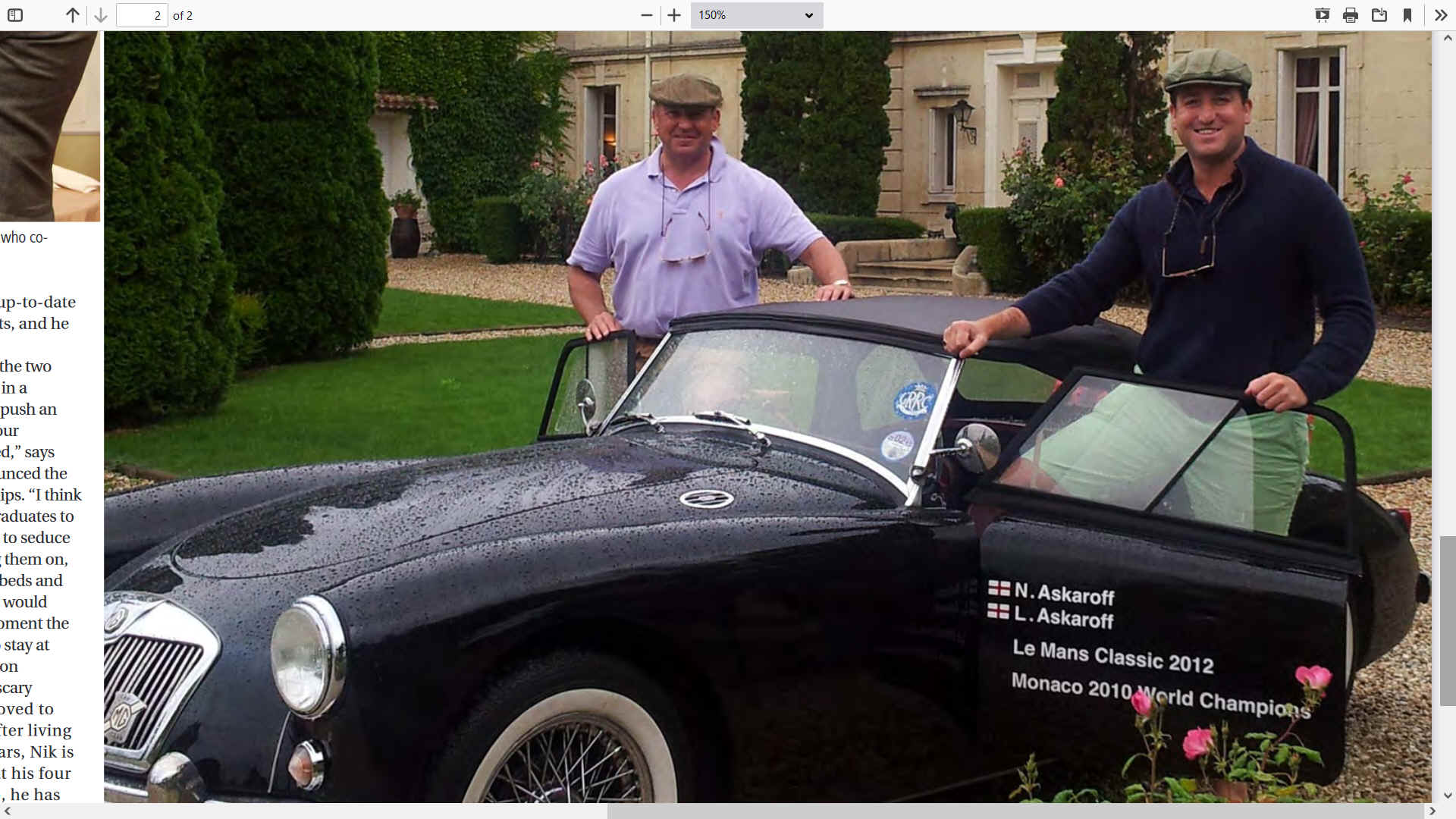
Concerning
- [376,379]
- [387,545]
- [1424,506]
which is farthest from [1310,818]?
[376,379]

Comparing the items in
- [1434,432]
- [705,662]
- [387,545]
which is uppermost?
[1434,432]

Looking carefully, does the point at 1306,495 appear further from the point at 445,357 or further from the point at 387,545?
the point at 445,357

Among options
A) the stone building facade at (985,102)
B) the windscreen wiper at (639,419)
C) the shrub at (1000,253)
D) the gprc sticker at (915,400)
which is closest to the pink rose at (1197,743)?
the gprc sticker at (915,400)

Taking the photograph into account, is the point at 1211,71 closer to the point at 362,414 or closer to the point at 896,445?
the point at 896,445

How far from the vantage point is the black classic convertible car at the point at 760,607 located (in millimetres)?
2836

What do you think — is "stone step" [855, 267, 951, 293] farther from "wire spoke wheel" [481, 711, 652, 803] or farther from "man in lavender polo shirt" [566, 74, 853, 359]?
"wire spoke wheel" [481, 711, 652, 803]

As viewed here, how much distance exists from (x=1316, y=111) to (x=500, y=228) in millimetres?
12111

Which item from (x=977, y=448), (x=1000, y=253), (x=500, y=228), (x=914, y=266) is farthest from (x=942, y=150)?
(x=977, y=448)

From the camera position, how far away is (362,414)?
363 inches

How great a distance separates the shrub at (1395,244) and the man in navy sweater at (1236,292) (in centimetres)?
933

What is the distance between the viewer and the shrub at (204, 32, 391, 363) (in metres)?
11.3

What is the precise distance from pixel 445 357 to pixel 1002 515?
29.5ft

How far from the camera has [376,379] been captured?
1086 centimetres

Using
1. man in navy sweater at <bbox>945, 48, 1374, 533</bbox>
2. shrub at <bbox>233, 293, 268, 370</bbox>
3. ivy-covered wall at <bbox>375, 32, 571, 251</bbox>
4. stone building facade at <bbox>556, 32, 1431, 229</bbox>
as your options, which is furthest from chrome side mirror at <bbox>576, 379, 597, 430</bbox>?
ivy-covered wall at <bbox>375, 32, 571, 251</bbox>
